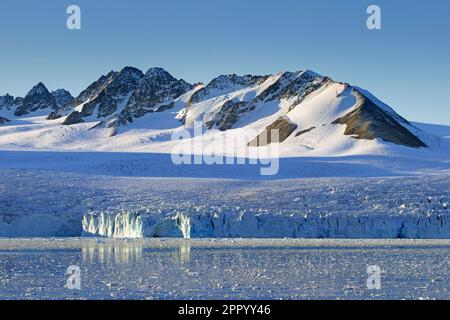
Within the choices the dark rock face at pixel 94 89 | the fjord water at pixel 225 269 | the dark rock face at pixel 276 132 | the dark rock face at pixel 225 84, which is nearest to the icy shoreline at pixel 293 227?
the fjord water at pixel 225 269

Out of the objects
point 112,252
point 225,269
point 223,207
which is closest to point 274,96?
point 223,207

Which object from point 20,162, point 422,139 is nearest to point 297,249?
point 20,162

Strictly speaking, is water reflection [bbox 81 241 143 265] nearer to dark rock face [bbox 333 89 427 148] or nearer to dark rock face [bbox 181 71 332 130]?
dark rock face [bbox 333 89 427 148]

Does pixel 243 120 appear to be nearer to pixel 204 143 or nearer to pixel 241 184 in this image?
pixel 204 143

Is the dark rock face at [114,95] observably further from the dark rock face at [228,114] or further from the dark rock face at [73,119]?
the dark rock face at [228,114]

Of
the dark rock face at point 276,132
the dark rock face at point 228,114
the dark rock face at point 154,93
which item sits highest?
the dark rock face at point 154,93
